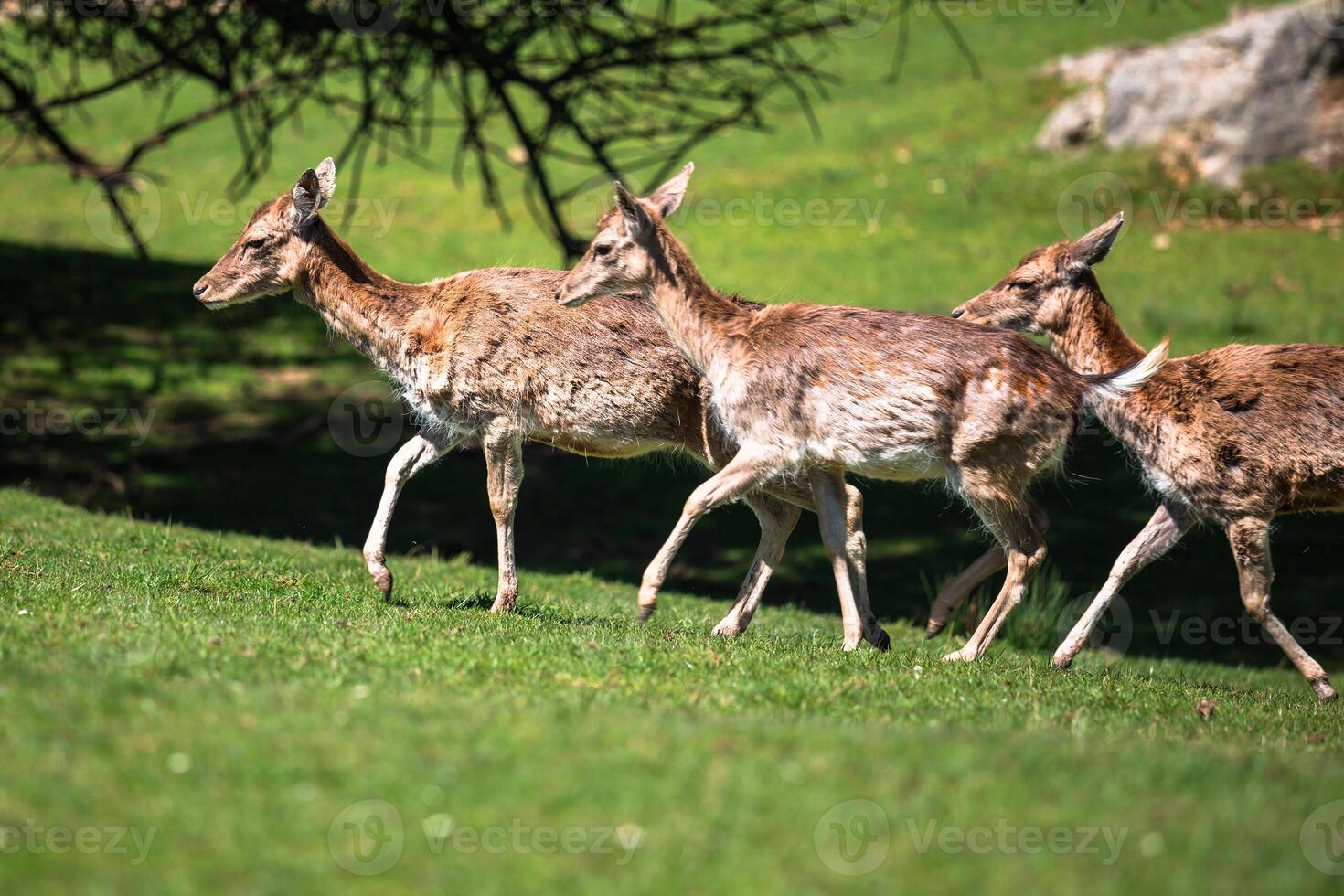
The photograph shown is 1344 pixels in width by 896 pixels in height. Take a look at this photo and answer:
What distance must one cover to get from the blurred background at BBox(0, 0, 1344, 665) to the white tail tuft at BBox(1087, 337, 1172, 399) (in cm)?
59

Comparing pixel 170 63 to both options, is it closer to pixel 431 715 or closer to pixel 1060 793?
pixel 431 715

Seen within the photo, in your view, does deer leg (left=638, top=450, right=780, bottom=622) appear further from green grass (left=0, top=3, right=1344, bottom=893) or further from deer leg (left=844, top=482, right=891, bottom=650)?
deer leg (left=844, top=482, right=891, bottom=650)

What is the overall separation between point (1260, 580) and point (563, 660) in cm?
419

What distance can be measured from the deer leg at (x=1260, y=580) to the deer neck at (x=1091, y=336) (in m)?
1.47

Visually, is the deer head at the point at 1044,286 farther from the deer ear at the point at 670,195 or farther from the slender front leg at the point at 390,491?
the slender front leg at the point at 390,491

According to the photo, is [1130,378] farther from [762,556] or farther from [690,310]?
[690,310]

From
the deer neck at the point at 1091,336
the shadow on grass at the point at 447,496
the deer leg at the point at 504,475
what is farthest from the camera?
the shadow on grass at the point at 447,496

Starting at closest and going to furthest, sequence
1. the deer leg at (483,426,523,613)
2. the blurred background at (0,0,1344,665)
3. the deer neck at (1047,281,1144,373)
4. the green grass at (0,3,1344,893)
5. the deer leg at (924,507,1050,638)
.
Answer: the green grass at (0,3,1344,893) < the deer leg at (483,426,523,613) < the deer leg at (924,507,1050,638) < the deer neck at (1047,281,1144,373) < the blurred background at (0,0,1344,665)

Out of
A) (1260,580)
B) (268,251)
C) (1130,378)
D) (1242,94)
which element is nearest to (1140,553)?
(1260,580)

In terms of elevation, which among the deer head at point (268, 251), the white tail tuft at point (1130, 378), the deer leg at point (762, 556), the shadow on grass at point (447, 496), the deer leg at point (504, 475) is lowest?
the shadow on grass at point (447, 496)

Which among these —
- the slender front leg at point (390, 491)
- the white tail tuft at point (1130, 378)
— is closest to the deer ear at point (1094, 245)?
the white tail tuft at point (1130, 378)

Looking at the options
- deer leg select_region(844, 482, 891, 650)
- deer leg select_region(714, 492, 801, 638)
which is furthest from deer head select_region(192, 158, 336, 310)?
deer leg select_region(844, 482, 891, 650)

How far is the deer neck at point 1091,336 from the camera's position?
359 inches

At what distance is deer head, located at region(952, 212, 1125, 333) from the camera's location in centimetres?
916
